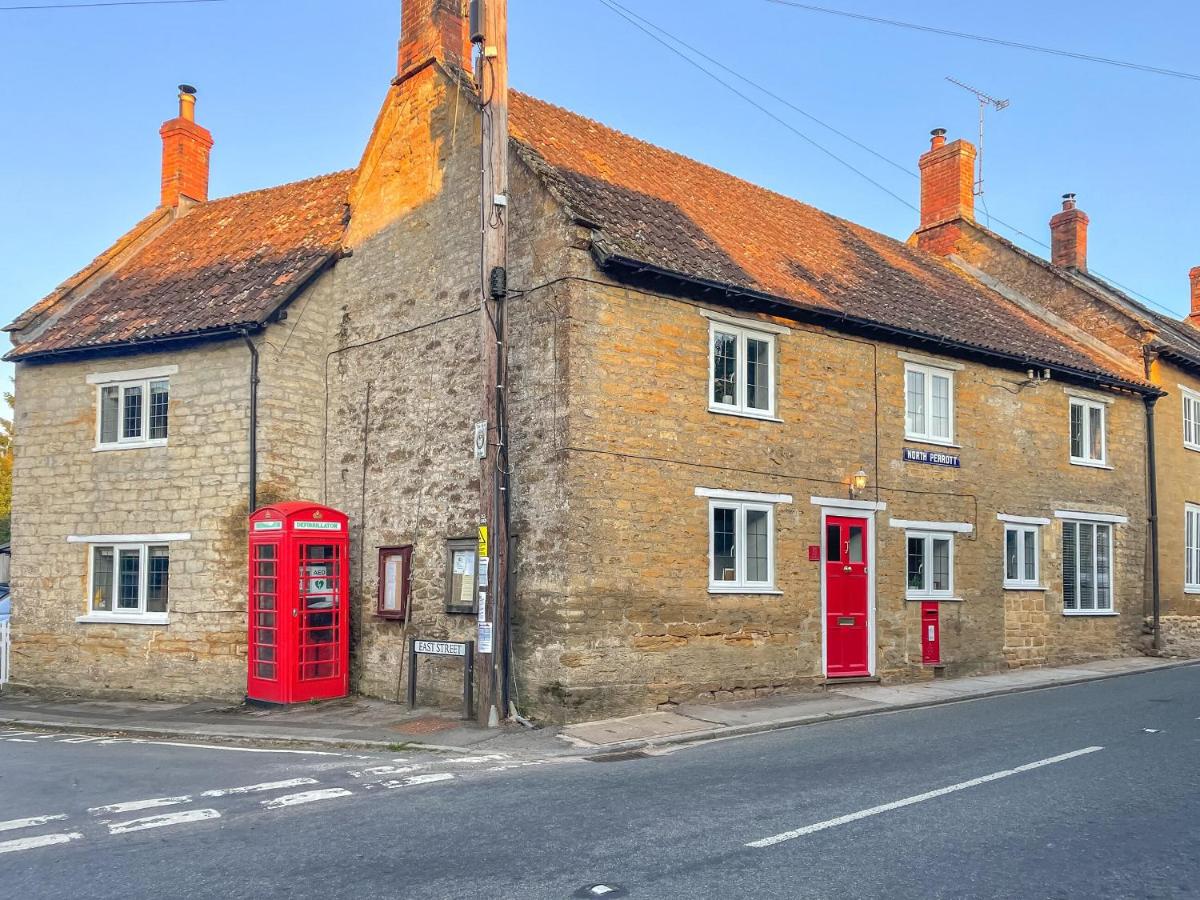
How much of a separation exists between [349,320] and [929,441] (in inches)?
394

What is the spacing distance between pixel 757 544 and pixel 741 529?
17.7 inches

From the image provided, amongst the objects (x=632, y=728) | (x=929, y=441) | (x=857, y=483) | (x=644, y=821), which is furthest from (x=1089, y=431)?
(x=644, y=821)

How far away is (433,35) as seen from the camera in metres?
17.6

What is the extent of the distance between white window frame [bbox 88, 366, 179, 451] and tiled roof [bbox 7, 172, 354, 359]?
570 millimetres

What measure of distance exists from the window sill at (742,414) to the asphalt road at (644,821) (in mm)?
5030

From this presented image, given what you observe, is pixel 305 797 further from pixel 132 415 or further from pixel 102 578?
pixel 132 415

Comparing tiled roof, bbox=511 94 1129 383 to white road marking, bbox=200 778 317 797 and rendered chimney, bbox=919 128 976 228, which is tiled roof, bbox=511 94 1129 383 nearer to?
rendered chimney, bbox=919 128 976 228

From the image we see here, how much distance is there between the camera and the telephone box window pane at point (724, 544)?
595 inches

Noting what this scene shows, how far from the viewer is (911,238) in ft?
95.9

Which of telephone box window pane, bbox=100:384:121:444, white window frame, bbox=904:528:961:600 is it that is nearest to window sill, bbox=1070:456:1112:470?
white window frame, bbox=904:528:961:600

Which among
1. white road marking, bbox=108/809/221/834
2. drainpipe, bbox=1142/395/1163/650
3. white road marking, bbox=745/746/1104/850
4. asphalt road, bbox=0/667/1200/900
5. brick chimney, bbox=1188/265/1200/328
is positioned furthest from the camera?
brick chimney, bbox=1188/265/1200/328

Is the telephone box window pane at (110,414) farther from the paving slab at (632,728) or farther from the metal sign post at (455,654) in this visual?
the paving slab at (632,728)

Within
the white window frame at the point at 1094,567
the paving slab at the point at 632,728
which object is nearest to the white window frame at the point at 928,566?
the white window frame at the point at 1094,567

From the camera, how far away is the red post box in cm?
1777
